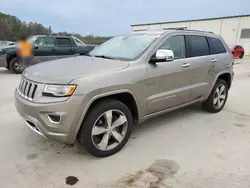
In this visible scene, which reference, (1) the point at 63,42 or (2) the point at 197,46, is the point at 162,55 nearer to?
(2) the point at 197,46

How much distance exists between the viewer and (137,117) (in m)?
3.35

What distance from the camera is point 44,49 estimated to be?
33.5 feet

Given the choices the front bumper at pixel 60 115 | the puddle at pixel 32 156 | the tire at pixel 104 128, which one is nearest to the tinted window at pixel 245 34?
the tire at pixel 104 128

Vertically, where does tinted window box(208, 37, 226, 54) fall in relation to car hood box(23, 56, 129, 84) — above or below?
above

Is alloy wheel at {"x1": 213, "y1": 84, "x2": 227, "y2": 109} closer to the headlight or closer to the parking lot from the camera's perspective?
the parking lot

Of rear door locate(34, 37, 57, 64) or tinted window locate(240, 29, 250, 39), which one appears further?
tinted window locate(240, 29, 250, 39)

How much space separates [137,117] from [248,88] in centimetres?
574

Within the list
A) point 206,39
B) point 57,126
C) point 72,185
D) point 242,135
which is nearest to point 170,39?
point 206,39

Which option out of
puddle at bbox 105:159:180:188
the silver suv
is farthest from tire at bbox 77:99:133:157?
puddle at bbox 105:159:180:188

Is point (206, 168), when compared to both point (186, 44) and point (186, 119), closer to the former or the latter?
point (186, 119)

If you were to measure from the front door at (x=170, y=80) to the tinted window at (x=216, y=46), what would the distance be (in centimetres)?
91

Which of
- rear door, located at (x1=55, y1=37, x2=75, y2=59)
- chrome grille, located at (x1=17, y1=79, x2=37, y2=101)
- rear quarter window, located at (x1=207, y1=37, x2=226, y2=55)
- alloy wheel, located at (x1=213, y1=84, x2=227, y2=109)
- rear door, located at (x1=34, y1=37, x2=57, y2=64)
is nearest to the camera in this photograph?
chrome grille, located at (x1=17, y1=79, x2=37, y2=101)

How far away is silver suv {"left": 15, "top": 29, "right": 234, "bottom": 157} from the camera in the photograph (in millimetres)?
2658

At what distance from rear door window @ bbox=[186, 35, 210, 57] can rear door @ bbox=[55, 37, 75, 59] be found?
7510mm
